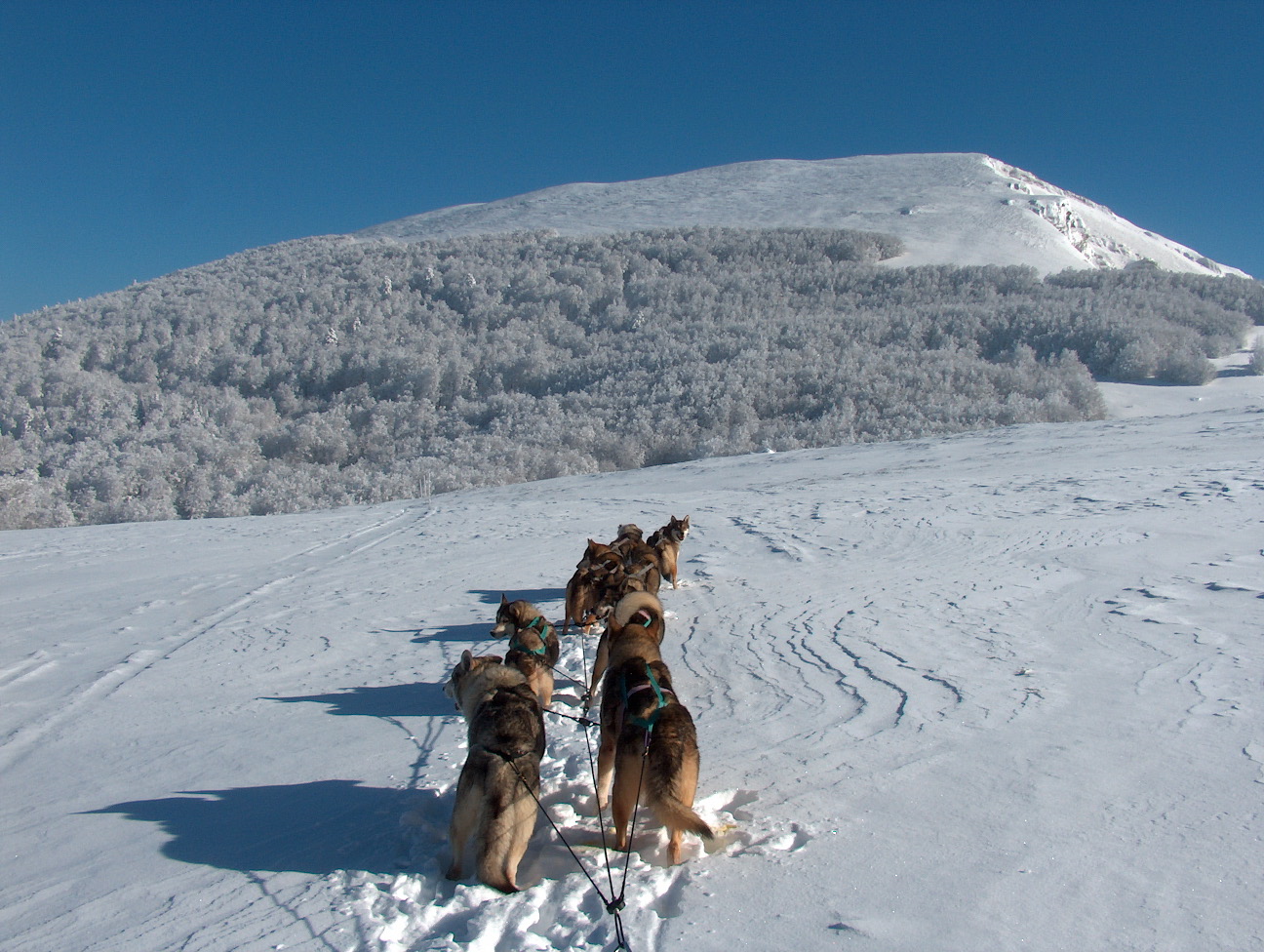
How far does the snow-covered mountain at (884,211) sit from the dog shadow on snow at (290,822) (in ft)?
139

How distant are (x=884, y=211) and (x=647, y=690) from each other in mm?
52510

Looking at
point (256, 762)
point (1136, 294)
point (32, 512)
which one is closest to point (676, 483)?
point (256, 762)

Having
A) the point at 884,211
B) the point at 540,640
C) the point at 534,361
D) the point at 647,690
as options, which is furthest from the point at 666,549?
the point at 884,211

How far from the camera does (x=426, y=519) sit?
13.2 metres

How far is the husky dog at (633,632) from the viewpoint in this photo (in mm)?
3602

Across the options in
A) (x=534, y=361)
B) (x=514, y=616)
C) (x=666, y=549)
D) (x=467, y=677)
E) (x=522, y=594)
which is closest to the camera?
(x=467, y=677)

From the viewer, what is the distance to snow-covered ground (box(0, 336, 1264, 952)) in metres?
2.54

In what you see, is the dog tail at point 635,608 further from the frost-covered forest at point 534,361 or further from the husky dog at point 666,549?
the frost-covered forest at point 534,361

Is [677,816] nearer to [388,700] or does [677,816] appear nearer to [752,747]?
[752,747]

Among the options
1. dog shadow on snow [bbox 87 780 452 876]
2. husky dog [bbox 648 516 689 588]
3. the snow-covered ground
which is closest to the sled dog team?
the snow-covered ground

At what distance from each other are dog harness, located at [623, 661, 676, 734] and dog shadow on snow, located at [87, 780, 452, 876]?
39.8 inches

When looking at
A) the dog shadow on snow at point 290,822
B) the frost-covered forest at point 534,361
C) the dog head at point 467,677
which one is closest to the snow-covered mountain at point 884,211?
the frost-covered forest at point 534,361

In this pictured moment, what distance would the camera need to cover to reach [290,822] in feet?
11.2

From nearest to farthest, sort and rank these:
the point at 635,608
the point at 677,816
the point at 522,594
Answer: the point at 677,816 → the point at 635,608 → the point at 522,594
